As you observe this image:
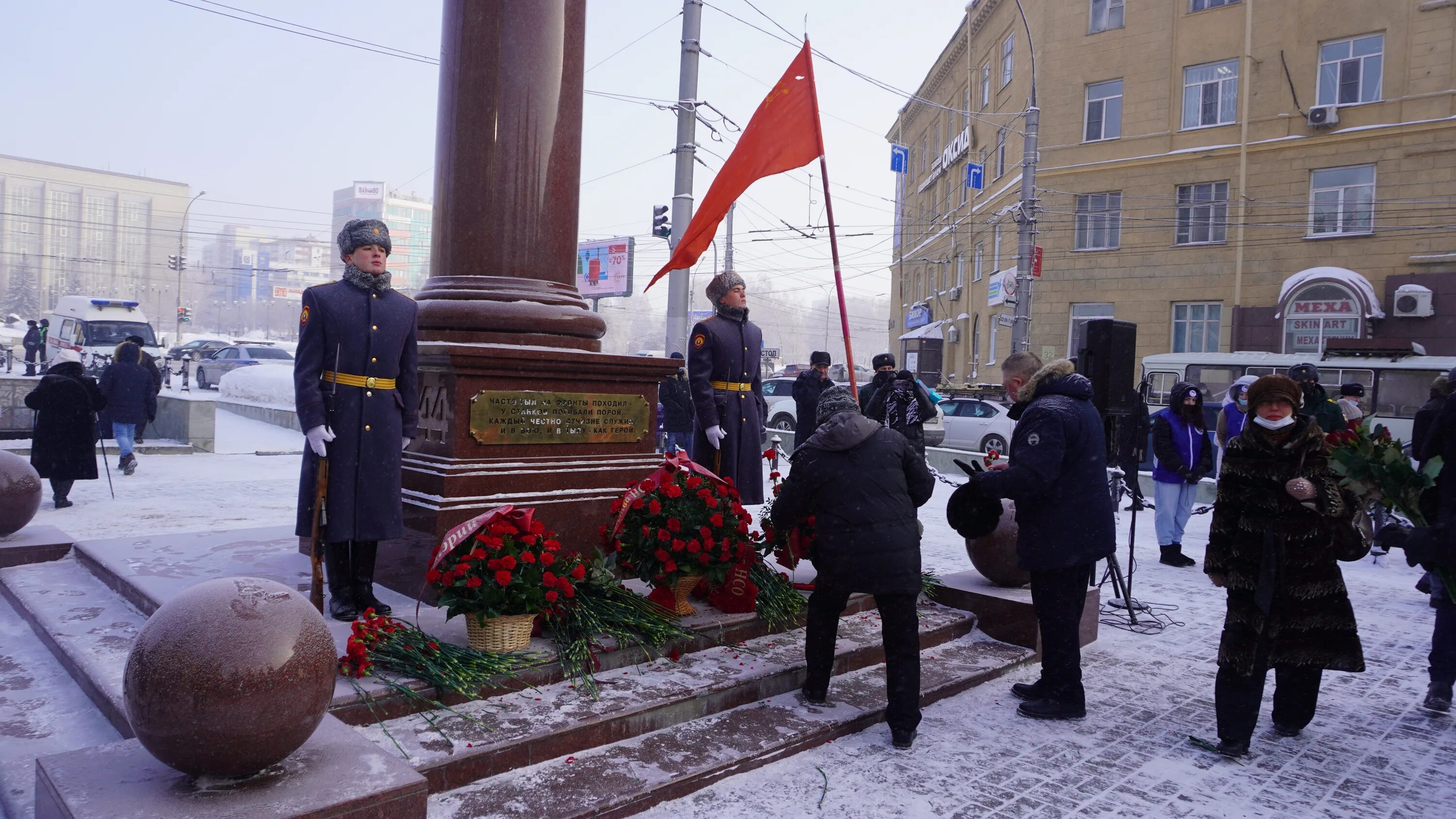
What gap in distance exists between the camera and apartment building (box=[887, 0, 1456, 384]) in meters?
22.9

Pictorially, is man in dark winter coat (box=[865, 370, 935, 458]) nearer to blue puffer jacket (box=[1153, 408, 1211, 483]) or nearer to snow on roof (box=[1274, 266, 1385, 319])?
blue puffer jacket (box=[1153, 408, 1211, 483])

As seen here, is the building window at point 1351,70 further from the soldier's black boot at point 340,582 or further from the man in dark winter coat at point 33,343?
the man in dark winter coat at point 33,343

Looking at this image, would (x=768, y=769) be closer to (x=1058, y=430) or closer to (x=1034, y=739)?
(x=1034, y=739)

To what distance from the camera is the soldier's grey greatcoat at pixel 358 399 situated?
481cm

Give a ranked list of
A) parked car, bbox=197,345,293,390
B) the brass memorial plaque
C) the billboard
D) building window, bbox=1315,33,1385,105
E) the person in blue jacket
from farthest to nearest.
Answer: the billboard, parked car, bbox=197,345,293,390, building window, bbox=1315,33,1385,105, the person in blue jacket, the brass memorial plaque

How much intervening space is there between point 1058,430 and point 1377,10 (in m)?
25.1

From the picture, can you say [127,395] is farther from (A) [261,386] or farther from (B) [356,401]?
(A) [261,386]

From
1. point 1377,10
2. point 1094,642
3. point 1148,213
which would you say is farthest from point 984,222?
point 1094,642

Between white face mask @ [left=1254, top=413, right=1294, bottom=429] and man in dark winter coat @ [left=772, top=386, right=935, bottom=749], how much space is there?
155 centimetres

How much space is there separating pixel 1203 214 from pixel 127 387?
80.2 feet

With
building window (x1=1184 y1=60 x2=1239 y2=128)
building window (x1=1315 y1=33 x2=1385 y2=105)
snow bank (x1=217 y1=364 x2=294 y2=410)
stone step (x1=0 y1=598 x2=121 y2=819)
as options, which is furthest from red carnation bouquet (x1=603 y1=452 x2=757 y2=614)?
building window (x1=1184 y1=60 x2=1239 y2=128)

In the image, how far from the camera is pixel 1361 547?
443cm

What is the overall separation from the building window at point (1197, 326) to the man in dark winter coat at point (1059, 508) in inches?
904

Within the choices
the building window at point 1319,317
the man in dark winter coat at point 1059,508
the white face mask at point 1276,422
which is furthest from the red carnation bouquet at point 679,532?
the building window at point 1319,317
